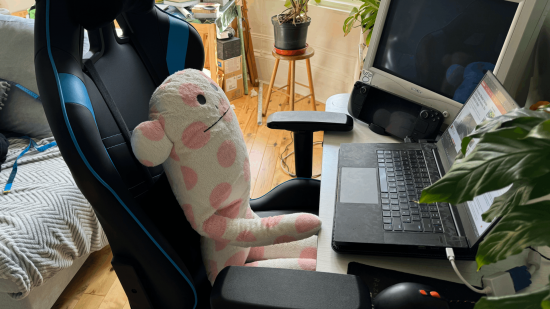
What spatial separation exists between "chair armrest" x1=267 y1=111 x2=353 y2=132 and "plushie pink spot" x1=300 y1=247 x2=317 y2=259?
1.15 ft

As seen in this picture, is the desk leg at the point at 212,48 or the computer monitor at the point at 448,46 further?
the desk leg at the point at 212,48

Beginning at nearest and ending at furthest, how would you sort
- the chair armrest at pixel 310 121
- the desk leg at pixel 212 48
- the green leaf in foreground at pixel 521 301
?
the green leaf in foreground at pixel 521 301, the chair armrest at pixel 310 121, the desk leg at pixel 212 48

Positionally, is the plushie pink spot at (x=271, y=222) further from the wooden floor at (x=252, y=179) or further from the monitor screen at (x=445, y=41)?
the wooden floor at (x=252, y=179)

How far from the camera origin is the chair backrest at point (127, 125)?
1.90ft

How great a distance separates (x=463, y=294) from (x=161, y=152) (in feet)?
2.01

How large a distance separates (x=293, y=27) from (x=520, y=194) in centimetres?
205

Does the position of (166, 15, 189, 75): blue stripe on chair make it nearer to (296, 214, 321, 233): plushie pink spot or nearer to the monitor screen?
(296, 214, 321, 233): plushie pink spot

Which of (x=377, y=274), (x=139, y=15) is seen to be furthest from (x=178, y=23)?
(x=377, y=274)

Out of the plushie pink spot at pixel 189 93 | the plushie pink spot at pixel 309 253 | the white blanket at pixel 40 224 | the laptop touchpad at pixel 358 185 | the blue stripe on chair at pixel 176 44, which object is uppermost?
the blue stripe on chair at pixel 176 44

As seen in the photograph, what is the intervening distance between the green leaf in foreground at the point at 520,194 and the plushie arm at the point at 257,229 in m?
0.46

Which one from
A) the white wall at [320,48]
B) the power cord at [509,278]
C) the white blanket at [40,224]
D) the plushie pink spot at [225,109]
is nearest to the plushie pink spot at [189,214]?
the plushie pink spot at [225,109]

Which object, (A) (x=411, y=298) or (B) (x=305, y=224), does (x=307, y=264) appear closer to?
(B) (x=305, y=224)

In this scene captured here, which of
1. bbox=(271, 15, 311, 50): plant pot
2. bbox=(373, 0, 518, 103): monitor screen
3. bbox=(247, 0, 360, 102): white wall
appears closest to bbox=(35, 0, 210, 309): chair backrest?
bbox=(373, 0, 518, 103): monitor screen

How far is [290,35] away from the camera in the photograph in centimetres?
225
